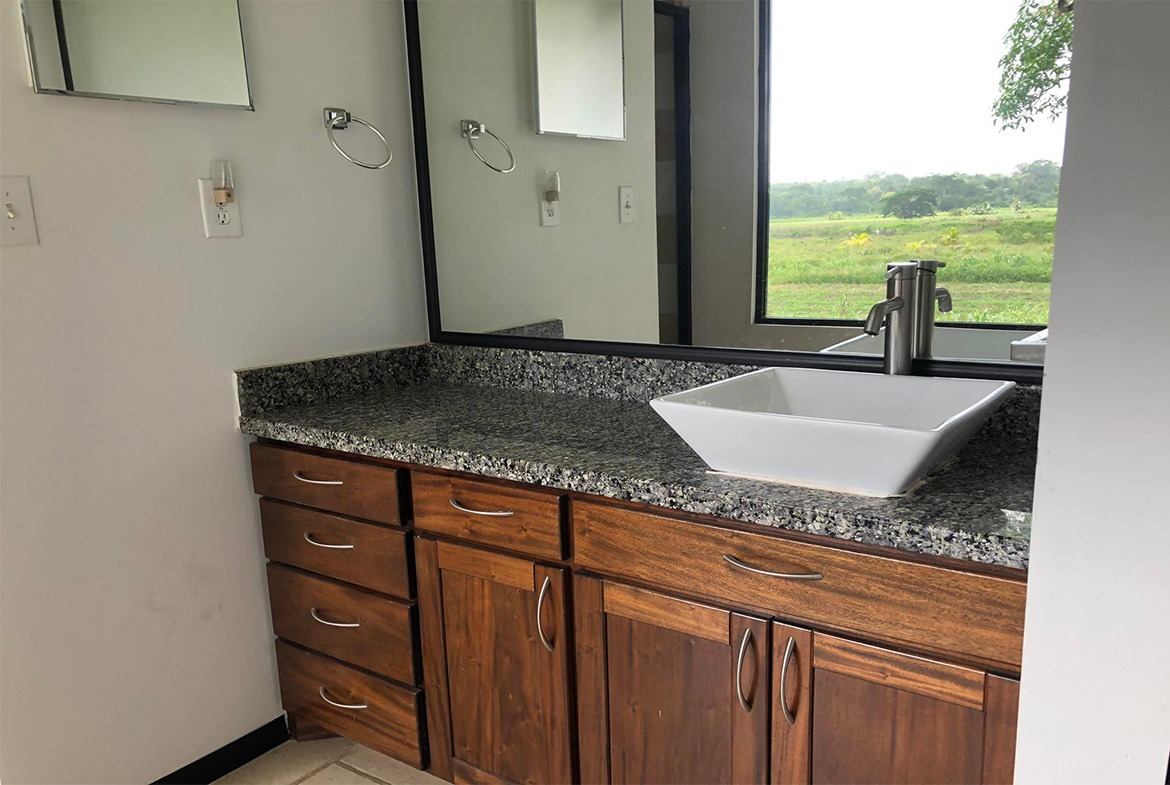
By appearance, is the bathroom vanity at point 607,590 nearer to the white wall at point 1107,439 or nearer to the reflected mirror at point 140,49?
the white wall at point 1107,439

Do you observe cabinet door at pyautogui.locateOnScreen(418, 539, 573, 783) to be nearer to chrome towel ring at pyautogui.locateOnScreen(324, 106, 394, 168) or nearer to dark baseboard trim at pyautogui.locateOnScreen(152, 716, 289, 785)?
dark baseboard trim at pyautogui.locateOnScreen(152, 716, 289, 785)

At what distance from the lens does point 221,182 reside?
190 cm

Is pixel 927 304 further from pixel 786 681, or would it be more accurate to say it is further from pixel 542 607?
pixel 542 607

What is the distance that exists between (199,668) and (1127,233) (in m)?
2.00

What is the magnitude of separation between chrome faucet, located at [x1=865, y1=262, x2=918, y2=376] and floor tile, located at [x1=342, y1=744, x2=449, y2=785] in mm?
1390

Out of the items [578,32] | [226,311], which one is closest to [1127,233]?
[578,32]

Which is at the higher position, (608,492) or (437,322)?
(437,322)

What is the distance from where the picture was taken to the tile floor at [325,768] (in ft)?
6.72

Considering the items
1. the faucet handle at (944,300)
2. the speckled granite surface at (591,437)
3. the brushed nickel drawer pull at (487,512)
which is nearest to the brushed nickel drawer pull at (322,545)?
the speckled granite surface at (591,437)

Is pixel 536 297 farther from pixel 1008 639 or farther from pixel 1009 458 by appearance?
pixel 1008 639

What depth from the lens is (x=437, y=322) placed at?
2.42 meters

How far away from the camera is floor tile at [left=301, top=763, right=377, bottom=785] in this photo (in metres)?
2.04

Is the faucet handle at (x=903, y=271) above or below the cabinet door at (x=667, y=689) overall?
above

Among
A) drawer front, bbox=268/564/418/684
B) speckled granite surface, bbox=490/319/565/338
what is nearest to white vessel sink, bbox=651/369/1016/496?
speckled granite surface, bbox=490/319/565/338
